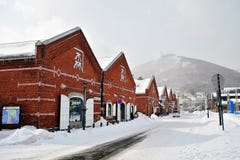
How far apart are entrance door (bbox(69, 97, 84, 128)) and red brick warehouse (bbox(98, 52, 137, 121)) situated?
5879 millimetres

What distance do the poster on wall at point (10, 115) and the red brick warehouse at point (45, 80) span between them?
37 centimetres

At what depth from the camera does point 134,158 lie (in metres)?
8.74

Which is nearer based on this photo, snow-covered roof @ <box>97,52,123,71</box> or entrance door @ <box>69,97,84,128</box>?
entrance door @ <box>69,97,84,128</box>

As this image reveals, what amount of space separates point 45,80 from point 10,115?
352 cm

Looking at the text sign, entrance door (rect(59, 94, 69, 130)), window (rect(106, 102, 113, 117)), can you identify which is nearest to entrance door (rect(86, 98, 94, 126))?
entrance door (rect(59, 94, 69, 130))

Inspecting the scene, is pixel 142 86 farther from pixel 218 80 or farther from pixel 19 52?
pixel 19 52

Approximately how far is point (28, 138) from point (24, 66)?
6562 mm

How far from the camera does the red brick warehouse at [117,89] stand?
28.2 metres

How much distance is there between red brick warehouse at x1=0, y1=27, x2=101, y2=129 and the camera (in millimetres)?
16391

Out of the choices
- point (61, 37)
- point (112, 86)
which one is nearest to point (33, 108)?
point (61, 37)

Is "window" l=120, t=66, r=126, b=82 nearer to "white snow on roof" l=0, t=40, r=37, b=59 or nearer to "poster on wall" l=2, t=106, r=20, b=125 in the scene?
"white snow on roof" l=0, t=40, r=37, b=59

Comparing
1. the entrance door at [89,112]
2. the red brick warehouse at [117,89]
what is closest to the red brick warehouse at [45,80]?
the entrance door at [89,112]

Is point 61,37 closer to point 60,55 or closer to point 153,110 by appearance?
point 60,55

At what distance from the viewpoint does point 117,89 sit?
32031 millimetres
